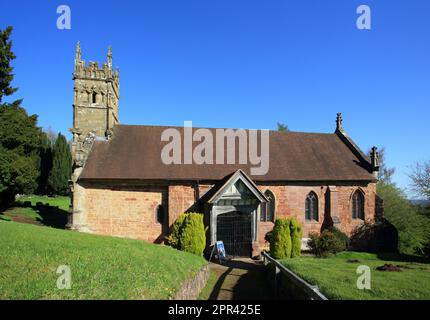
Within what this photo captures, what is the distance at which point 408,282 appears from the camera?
11.0 meters

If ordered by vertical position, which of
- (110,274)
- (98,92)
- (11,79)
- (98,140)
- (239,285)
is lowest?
(239,285)

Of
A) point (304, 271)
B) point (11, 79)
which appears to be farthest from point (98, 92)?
point (304, 271)

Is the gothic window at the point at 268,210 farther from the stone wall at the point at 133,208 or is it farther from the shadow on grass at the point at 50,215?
the shadow on grass at the point at 50,215

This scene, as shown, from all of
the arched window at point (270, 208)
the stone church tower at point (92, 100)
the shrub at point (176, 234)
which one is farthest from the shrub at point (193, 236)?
the stone church tower at point (92, 100)

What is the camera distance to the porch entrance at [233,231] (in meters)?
20.7

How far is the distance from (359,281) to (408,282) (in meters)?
2.07

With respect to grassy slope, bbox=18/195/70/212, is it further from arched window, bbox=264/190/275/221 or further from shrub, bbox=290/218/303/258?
shrub, bbox=290/218/303/258

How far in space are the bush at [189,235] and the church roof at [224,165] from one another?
357 cm

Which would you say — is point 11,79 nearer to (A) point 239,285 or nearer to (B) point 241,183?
(B) point 241,183

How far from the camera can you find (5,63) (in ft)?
101

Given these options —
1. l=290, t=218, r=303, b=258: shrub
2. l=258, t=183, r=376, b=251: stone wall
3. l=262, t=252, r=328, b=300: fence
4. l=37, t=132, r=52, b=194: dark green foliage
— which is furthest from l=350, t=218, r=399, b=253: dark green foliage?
l=37, t=132, r=52, b=194: dark green foliage

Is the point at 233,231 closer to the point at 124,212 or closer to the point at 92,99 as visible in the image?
the point at 124,212

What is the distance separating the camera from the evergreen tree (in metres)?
27.9

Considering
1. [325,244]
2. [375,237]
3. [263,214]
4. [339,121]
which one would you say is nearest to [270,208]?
[263,214]
